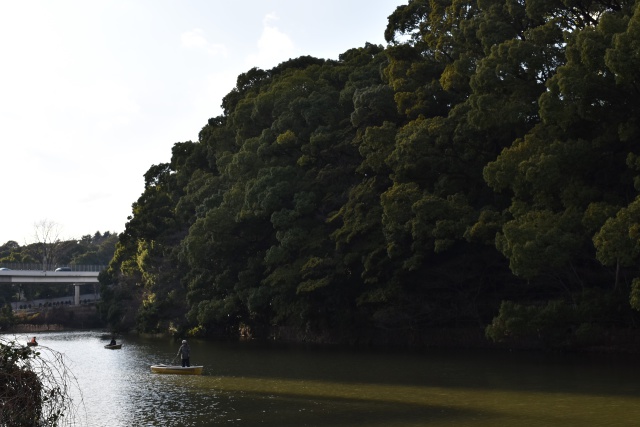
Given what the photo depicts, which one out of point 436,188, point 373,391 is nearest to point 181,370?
point 373,391

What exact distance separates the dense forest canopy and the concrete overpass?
34018 millimetres

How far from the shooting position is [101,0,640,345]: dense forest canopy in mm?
26531

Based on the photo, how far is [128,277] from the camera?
225 feet

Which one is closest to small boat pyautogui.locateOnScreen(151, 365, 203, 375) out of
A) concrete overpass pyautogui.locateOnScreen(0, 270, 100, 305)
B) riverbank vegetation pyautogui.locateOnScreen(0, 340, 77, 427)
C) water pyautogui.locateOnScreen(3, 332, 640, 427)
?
water pyautogui.locateOnScreen(3, 332, 640, 427)

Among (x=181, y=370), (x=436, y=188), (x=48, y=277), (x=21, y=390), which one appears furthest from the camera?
(x=48, y=277)

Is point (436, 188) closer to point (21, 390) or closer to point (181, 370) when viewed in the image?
point (181, 370)

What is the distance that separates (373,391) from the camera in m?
21.8

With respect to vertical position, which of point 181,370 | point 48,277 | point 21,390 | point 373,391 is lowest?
point 373,391

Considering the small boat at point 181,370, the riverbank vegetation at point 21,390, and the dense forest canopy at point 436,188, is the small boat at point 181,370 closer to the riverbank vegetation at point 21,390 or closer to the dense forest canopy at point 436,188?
the dense forest canopy at point 436,188

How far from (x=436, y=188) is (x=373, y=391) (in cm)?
1329

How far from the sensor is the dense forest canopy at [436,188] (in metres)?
26.5

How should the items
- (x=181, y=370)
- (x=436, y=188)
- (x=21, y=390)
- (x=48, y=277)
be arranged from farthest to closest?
(x=48, y=277), (x=436, y=188), (x=181, y=370), (x=21, y=390)

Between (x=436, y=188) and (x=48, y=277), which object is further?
(x=48, y=277)

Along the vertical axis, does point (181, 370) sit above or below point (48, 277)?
below
